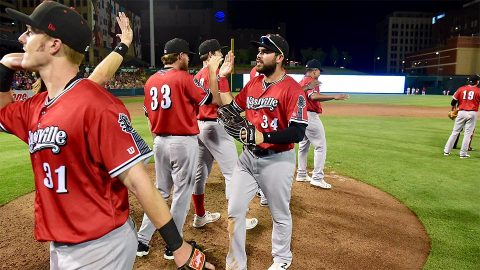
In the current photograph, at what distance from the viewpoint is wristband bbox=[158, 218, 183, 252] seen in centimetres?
178

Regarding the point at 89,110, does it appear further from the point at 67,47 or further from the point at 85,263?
the point at 85,263

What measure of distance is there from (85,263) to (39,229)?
1.12ft

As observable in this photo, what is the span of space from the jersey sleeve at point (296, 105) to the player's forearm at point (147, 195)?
2.22 metres

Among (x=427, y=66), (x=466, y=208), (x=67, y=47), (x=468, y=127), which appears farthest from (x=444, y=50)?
(x=67, y=47)

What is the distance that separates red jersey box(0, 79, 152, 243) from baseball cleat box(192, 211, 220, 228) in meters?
3.41

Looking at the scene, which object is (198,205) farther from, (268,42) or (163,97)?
(268,42)

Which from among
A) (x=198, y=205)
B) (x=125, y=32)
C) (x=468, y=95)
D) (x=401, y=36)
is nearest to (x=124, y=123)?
(x=125, y=32)

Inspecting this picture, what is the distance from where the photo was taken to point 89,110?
1.79 metres

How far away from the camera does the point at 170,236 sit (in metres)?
1.79

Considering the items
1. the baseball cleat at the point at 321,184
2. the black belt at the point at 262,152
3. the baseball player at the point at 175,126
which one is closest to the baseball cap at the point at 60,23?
the black belt at the point at 262,152

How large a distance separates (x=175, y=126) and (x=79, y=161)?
2.58 m

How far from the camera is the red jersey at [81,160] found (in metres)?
1.80

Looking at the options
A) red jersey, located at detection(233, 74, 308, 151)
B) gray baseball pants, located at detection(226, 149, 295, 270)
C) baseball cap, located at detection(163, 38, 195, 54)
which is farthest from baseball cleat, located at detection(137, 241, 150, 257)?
baseball cap, located at detection(163, 38, 195, 54)

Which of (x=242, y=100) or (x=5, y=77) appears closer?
(x=5, y=77)
